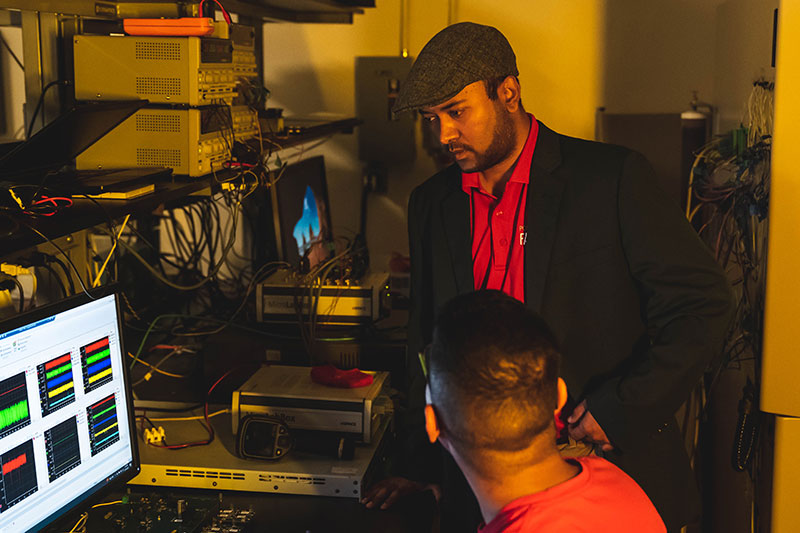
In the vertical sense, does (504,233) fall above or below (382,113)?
below

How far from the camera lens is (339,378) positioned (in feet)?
6.84

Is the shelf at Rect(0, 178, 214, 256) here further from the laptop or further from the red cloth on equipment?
the red cloth on equipment

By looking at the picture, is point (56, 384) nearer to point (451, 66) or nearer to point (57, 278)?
point (57, 278)

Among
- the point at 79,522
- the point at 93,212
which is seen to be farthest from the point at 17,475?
the point at 93,212

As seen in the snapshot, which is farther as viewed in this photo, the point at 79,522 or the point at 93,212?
the point at 79,522

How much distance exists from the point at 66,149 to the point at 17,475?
59 centimetres

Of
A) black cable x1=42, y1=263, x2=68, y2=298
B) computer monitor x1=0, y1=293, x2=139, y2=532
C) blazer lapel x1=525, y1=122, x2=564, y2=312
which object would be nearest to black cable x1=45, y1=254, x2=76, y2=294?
black cable x1=42, y1=263, x2=68, y2=298

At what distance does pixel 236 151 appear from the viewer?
7.39 ft

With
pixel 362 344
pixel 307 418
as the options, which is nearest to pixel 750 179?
pixel 362 344

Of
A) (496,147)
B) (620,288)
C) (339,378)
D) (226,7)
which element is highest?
(226,7)

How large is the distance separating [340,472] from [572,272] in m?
0.63

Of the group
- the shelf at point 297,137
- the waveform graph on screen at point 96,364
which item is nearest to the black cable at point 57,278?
the waveform graph on screen at point 96,364

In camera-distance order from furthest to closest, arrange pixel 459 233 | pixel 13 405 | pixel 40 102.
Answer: pixel 40 102, pixel 459 233, pixel 13 405

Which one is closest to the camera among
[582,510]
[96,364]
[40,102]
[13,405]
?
[582,510]
